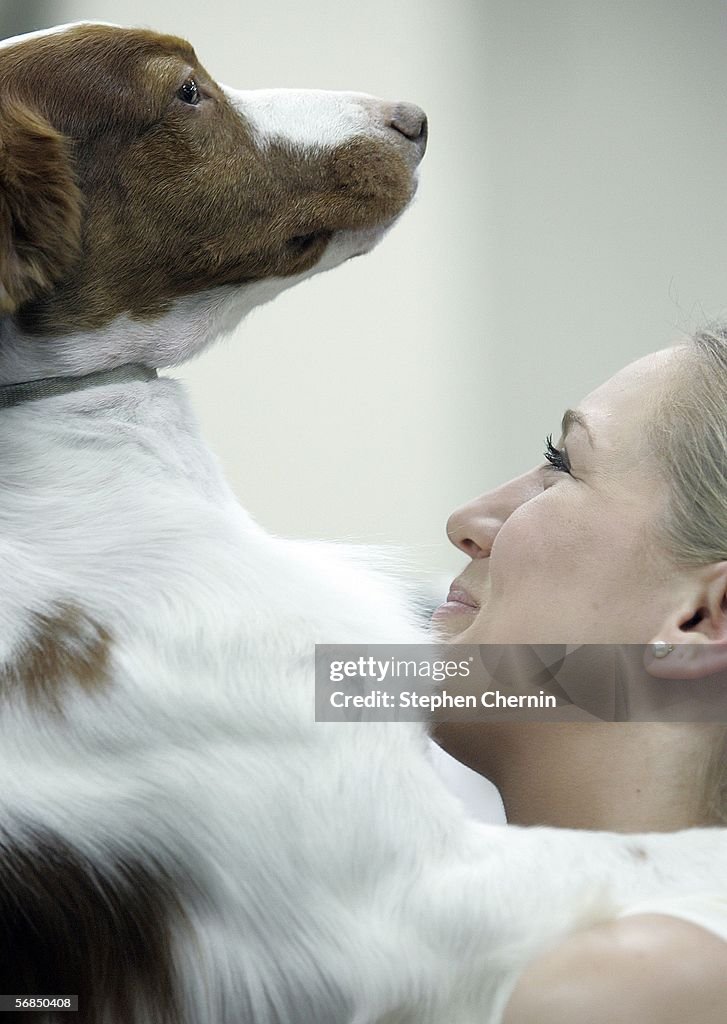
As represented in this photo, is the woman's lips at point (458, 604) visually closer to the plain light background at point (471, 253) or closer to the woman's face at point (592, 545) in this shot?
the woman's face at point (592, 545)

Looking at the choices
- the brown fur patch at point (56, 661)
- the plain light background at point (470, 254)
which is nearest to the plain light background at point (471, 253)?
the plain light background at point (470, 254)

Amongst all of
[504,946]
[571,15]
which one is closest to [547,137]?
[571,15]

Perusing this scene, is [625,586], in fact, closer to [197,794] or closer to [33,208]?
[197,794]

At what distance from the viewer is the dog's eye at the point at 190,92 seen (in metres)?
0.81

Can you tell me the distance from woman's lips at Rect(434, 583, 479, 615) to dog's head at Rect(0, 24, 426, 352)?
0.26 m

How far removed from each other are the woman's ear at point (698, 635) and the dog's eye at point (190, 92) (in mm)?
483

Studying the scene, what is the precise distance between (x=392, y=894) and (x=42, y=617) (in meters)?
0.25

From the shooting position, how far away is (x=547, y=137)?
1.70 metres

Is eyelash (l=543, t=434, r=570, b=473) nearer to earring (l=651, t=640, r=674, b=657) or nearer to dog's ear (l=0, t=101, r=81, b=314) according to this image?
earring (l=651, t=640, r=674, b=657)

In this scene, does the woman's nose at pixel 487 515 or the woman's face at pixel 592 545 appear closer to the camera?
the woman's face at pixel 592 545

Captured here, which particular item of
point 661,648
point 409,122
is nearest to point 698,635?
point 661,648

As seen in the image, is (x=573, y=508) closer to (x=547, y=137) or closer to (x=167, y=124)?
(x=167, y=124)

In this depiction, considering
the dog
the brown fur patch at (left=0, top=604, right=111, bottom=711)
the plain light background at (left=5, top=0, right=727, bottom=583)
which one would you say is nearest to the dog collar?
the dog

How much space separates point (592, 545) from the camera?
750 mm
